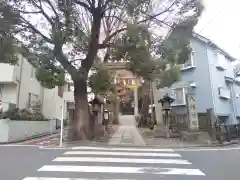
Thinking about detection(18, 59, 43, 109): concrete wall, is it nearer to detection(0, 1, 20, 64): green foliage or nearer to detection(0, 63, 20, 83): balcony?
detection(0, 63, 20, 83): balcony

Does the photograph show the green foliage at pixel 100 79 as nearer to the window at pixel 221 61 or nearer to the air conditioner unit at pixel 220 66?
the air conditioner unit at pixel 220 66

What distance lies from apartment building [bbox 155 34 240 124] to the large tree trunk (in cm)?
791

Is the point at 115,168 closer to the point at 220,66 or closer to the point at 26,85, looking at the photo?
the point at 26,85

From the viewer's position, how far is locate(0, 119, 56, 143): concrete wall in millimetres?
16200

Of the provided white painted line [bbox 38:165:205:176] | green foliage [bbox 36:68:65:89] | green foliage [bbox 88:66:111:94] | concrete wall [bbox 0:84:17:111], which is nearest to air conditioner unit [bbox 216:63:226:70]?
green foliage [bbox 88:66:111:94]

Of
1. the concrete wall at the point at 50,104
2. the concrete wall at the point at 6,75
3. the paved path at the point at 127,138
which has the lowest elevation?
the paved path at the point at 127,138

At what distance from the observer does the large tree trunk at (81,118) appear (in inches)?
614

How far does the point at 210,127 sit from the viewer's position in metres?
16.5

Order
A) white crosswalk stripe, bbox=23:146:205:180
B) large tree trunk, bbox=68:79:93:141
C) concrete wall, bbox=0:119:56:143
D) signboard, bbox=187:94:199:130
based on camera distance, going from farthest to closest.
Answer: signboard, bbox=187:94:199:130 → concrete wall, bbox=0:119:56:143 → large tree trunk, bbox=68:79:93:141 → white crosswalk stripe, bbox=23:146:205:180

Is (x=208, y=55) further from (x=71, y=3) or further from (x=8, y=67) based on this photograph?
(x=8, y=67)

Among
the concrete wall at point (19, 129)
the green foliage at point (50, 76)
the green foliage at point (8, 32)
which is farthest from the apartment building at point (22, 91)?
the green foliage at point (8, 32)

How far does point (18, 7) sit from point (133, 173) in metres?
11.3

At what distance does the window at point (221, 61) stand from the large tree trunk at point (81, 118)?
42.3 ft

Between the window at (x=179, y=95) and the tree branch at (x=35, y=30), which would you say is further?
the window at (x=179, y=95)
